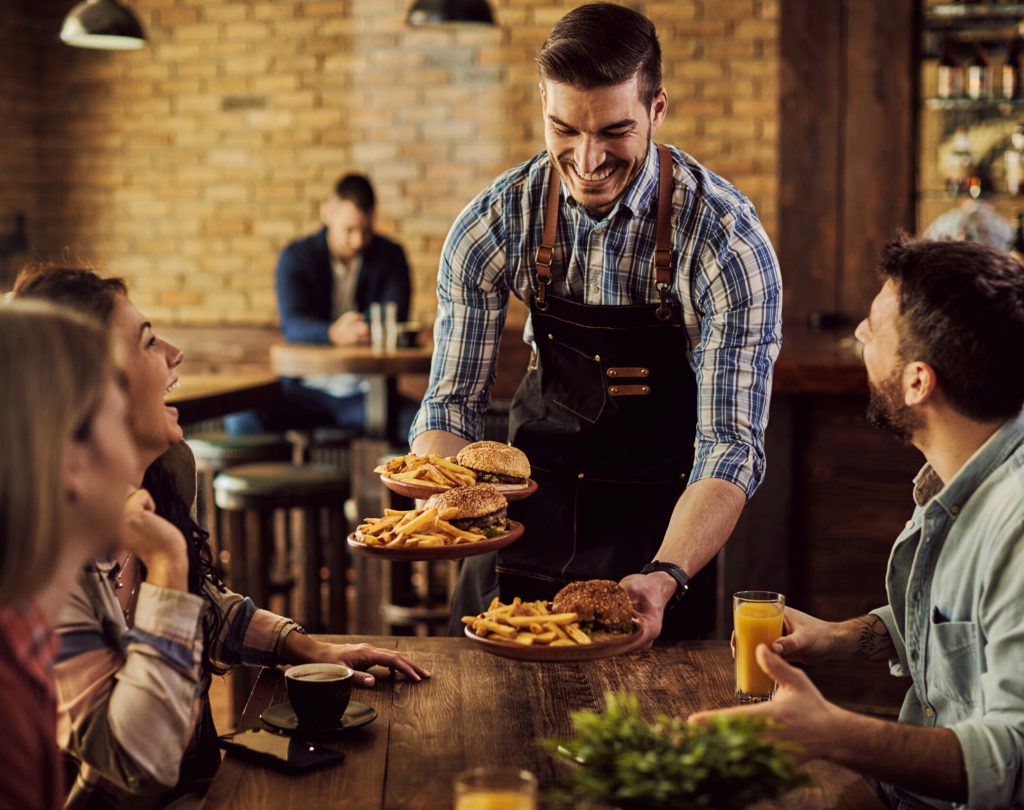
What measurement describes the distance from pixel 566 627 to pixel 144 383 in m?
0.74

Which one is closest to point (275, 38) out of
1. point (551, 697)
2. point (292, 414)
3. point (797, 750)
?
point (292, 414)

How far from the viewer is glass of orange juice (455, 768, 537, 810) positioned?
1.24 m

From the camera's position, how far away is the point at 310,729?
5.76ft

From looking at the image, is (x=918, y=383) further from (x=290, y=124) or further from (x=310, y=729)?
(x=290, y=124)

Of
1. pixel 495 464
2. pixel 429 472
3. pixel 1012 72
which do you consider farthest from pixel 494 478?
pixel 1012 72

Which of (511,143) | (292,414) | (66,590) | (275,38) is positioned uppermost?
(275,38)

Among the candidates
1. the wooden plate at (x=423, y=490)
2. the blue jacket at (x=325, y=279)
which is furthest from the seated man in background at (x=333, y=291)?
the wooden plate at (x=423, y=490)

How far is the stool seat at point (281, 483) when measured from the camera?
4.58 m

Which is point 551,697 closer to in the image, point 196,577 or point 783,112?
point 196,577

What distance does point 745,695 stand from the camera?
1930mm

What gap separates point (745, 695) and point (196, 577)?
86 centimetres

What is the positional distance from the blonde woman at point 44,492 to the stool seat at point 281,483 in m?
3.28

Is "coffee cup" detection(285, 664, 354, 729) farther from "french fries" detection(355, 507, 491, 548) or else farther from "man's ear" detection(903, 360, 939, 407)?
"man's ear" detection(903, 360, 939, 407)

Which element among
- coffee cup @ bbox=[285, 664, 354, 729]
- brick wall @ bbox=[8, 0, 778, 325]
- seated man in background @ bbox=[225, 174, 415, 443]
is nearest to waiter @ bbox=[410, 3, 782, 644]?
coffee cup @ bbox=[285, 664, 354, 729]
